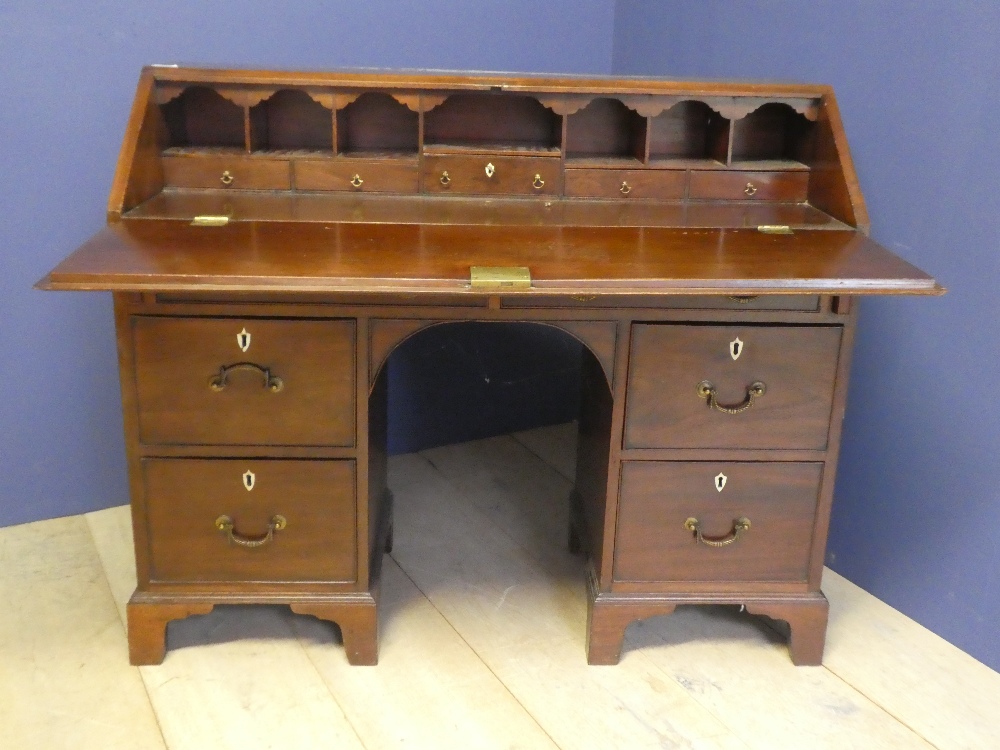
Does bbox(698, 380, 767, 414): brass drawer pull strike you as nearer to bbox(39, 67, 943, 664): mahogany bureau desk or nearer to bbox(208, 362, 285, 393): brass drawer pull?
bbox(39, 67, 943, 664): mahogany bureau desk

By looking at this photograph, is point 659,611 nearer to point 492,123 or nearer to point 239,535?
point 239,535

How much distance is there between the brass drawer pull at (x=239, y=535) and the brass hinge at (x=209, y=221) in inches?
19.8

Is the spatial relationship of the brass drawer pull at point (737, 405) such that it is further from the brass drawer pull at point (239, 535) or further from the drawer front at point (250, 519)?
the brass drawer pull at point (239, 535)

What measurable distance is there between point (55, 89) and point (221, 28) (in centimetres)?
37

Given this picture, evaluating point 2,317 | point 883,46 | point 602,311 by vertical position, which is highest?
point 883,46

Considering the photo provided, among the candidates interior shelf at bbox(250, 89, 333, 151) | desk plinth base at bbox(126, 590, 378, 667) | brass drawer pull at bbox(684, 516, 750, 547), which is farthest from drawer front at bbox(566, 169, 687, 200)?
desk plinth base at bbox(126, 590, 378, 667)

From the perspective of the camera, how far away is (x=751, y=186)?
6.36 feet

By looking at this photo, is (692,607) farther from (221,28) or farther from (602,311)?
(221,28)

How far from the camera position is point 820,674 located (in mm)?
1829

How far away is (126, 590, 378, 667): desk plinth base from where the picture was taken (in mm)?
1748

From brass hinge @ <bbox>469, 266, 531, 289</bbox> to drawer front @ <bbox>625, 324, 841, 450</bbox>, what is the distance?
0.32 m

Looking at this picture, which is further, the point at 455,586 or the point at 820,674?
the point at 455,586

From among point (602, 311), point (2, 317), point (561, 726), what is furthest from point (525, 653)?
point (2, 317)

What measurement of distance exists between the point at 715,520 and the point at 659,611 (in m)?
0.20
